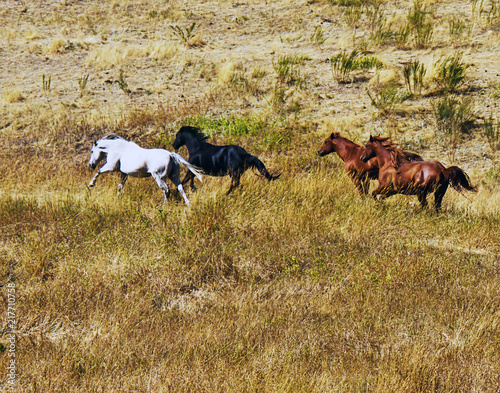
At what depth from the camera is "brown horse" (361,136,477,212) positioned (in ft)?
24.0

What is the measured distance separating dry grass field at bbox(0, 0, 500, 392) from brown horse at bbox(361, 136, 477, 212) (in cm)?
35

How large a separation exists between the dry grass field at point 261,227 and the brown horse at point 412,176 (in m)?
0.35

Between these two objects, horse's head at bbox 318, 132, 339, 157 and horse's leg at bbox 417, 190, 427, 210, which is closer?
horse's leg at bbox 417, 190, 427, 210

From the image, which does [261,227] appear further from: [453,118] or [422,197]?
[453,118]

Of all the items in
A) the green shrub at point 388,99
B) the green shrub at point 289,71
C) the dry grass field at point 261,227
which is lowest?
the dry grass field at point 261,227

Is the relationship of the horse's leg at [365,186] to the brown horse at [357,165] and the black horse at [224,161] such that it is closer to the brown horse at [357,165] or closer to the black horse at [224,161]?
the brown horse at [357,165]

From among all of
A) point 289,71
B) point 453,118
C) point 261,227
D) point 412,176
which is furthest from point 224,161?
point 289,71

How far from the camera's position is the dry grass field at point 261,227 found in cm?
405

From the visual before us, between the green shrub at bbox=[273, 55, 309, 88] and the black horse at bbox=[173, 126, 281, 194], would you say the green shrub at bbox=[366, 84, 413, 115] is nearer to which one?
the green shrub at bbox=[273, 55, 309, 88]

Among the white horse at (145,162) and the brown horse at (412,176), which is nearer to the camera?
the brown horse at (412,176)

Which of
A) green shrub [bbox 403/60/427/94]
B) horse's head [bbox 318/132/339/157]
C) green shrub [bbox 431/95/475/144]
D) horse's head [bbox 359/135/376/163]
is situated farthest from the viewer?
green shrub [bbox 403/60/427/94]

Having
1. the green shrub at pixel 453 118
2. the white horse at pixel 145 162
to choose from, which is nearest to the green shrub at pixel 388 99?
the green shrub at pixel 453 118

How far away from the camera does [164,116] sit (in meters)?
13.2

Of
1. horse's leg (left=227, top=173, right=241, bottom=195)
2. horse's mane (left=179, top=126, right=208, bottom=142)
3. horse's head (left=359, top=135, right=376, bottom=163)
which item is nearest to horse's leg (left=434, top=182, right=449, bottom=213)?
horse's head (left=359, top=135, right=376, bottom=163)
